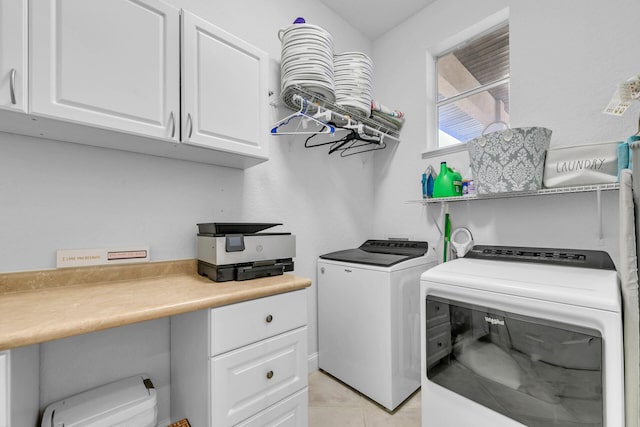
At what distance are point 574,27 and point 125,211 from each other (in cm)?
271

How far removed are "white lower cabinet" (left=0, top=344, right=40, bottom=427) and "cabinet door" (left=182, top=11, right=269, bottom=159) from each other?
3.03 feet

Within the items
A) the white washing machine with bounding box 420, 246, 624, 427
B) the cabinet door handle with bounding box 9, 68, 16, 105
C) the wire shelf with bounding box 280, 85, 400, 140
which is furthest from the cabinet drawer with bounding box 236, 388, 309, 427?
the wire shelf with bounding box 280, 85, 400, 140

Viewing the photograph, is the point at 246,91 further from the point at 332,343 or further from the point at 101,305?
the point at 332,343

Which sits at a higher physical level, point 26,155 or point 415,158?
point 415,158

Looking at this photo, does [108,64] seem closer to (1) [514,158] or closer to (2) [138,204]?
(2) [138,204]

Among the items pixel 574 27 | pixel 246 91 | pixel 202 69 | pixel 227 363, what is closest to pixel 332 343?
pixel 227 363

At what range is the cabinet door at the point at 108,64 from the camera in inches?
35.8

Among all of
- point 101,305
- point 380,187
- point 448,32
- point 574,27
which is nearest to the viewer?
point 101,305

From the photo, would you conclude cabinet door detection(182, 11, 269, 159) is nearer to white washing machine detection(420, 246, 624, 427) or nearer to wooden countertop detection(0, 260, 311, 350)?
wooden countertop detection(0, 260, 311, 350)

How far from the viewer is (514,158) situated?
59.7 inches

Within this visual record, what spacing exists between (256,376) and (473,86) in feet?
8.40

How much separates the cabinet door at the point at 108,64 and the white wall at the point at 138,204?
13.0 inches

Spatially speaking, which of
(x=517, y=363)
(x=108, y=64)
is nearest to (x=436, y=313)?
(x=517, y=363)

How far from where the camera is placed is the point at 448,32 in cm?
217
